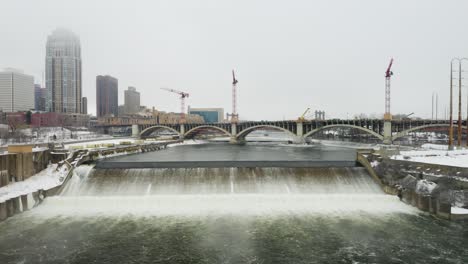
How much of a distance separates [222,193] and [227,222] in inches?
251

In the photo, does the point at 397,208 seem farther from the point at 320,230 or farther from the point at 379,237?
the point at 320,230

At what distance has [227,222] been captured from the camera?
21984mm

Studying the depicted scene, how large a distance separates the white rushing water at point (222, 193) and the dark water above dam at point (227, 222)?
10 centimetres

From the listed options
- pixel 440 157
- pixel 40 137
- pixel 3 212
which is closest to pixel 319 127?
pixel 440 157

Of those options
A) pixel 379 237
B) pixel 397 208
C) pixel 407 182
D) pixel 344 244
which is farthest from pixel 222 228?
pixel 407 182

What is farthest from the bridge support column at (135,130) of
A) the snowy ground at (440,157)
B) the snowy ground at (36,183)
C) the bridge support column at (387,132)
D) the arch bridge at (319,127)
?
the snowy ground at (440,157)

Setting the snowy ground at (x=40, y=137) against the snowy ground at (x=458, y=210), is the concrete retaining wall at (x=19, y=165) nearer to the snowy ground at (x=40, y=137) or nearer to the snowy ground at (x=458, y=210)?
the snowy ground at (x=458, y=210)

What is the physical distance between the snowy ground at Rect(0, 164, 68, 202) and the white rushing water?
1436 mm

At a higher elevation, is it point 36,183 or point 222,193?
point 36,183

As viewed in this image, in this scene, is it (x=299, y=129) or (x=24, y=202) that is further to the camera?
(x=299, y=129)

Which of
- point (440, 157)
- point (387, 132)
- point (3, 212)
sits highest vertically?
point (387, 132)

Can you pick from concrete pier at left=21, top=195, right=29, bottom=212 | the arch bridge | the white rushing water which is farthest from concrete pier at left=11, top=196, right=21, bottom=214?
the arch bridge

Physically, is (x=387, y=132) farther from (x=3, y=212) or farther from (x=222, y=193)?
(x=3, y=212)

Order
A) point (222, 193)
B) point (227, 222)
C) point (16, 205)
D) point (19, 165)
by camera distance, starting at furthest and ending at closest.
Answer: point (19, 165), point (222, 193), point (16, 205), point (227, 222)
